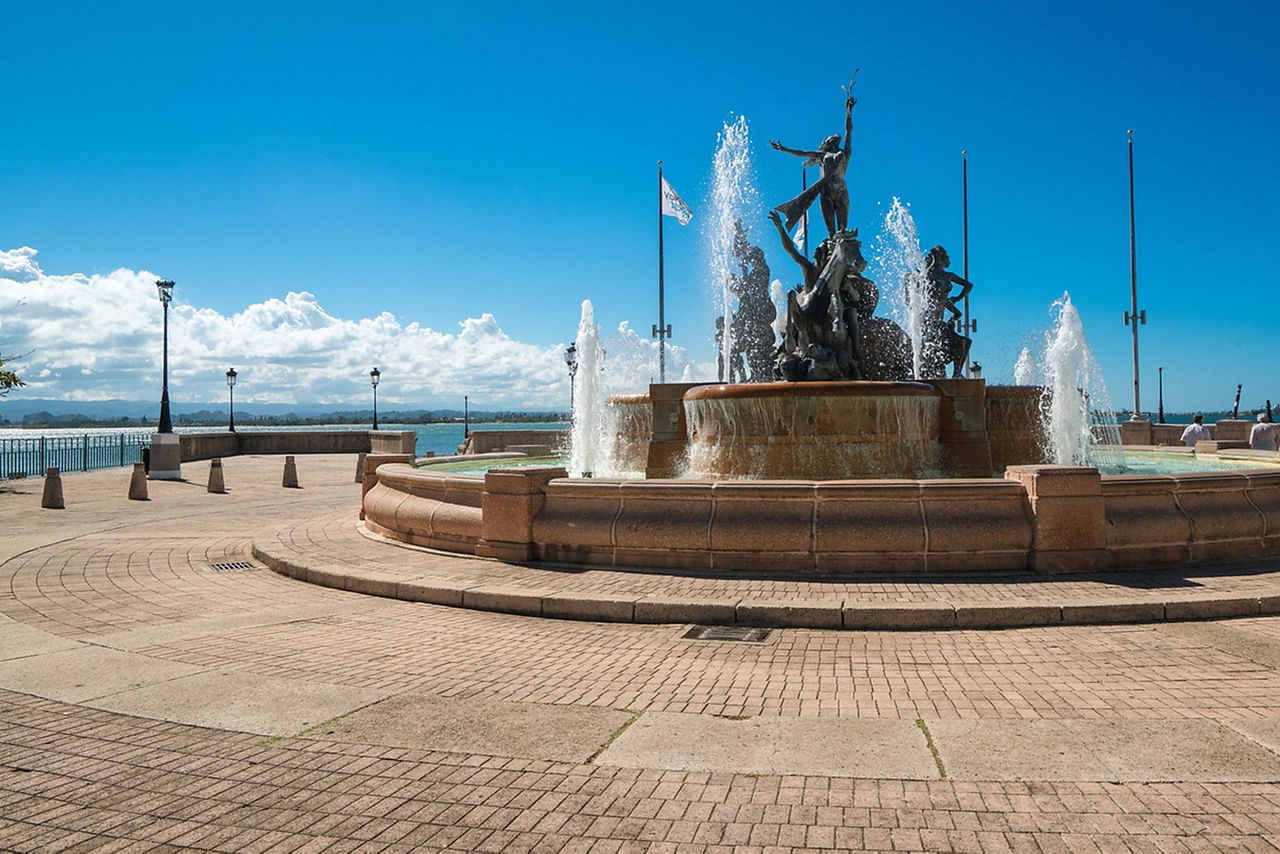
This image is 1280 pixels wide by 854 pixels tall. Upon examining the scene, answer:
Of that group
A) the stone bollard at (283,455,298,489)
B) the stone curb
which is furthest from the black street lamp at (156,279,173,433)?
the stone curb

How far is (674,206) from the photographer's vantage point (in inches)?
1423

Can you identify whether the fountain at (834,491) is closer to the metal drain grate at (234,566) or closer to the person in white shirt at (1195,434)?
the metal drain grate at (234,566)

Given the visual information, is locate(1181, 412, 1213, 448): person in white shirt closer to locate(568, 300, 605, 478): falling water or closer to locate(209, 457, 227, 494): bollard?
locate(568, 300, 605, 478): falling water

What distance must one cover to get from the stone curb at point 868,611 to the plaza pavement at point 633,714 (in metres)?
0.03

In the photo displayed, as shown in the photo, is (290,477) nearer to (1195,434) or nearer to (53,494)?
(53,494)

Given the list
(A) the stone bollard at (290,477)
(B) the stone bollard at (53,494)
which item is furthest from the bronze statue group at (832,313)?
(B) the stone bollard at (53,494)

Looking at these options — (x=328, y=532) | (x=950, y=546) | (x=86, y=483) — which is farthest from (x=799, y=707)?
(x=86, y=483)

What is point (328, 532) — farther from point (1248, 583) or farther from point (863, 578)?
point (1248, 583)

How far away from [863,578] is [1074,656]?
2.29 m

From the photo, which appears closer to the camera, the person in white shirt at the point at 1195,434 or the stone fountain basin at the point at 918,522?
the stone fountain basin at the point at 918,522

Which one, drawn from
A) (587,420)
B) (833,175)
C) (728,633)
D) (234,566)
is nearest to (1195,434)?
(833,175)

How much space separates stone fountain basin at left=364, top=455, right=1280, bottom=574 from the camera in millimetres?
8195

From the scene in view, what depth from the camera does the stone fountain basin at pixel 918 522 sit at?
8195 millimetres

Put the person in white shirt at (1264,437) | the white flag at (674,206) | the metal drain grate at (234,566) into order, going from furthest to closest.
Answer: the white flag at (674,206) < the person in white shirt at (1264,437) < the metal drain grate at (234,566)
